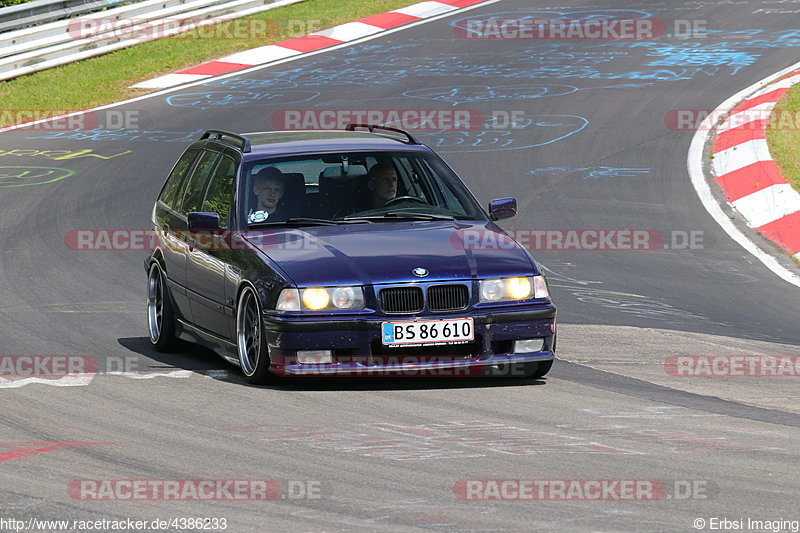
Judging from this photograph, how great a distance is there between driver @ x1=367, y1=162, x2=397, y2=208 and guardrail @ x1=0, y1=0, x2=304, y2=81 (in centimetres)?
1492

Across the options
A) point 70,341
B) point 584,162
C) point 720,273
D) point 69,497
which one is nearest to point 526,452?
point 69,497

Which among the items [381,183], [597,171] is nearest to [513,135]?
[597,171]

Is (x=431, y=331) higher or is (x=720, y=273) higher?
(x=431, y=331)

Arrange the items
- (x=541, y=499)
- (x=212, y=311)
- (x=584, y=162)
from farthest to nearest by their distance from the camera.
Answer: (x=584, y=162)
(x=212, y=311)
(x=541, y=499)

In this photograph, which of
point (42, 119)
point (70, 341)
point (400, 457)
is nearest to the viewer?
point (400, 457)

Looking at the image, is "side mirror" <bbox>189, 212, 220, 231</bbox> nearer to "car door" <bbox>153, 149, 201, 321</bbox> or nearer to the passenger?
the passenger

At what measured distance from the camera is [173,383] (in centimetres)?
814

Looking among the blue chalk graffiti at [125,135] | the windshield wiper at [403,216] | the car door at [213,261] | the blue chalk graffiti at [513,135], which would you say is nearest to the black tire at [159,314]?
the car door at [213,261]

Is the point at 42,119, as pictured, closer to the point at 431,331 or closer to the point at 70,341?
the point at 70,341

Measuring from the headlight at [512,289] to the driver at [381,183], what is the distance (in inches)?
49.8

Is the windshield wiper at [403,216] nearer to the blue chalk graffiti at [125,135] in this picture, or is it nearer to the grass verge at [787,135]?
the grass verge at [787,135]

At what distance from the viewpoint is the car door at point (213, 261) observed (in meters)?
8.54

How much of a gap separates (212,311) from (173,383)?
2.31 ft

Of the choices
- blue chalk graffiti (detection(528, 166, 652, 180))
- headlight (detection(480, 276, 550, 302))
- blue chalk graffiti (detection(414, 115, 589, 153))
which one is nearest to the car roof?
headlight (detection(480, 276, 550, 302))
